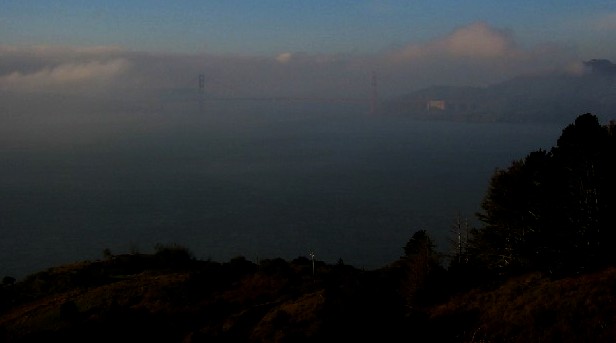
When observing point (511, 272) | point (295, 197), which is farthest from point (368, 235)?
point (511, 272)

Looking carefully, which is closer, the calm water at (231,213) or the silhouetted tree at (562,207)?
the silhouetted tree at (562,207)

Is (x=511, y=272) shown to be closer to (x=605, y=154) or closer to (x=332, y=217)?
(x=605, y=154)

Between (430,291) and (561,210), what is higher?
(561,210)

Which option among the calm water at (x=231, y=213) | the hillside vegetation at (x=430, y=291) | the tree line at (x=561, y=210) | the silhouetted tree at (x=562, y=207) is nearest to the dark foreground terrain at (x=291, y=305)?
the hillside vegetation at (x=430, y=291)

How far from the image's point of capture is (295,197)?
481 ft

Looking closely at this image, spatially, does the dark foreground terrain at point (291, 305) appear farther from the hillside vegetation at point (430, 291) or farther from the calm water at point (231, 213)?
the calm water at point (231, 213)

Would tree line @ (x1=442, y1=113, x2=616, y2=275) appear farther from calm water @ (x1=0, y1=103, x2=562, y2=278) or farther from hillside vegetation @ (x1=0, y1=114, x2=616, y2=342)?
calm water @ (x1=0, y1=103, x2=562, y2=278)

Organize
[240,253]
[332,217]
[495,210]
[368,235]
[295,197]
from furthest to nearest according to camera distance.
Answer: [295,197]
[332,217]
[368,235]
[240,253]
[495,210]

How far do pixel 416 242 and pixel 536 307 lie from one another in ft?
49.8

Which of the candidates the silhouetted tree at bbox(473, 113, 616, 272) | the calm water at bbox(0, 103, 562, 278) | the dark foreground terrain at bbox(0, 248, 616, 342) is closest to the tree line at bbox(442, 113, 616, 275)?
the silhouetted tree at bbox(473, 113, 616, 272)

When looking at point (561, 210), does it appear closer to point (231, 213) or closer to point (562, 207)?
point (562, 207)

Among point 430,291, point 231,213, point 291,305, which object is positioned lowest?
point 231,213

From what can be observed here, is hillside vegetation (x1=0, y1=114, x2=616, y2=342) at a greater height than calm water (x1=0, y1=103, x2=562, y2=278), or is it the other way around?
hillside vegetation (x1=0, y1=114, x2=616, y2=342)

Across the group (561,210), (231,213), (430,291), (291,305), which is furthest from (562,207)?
(231,213)
